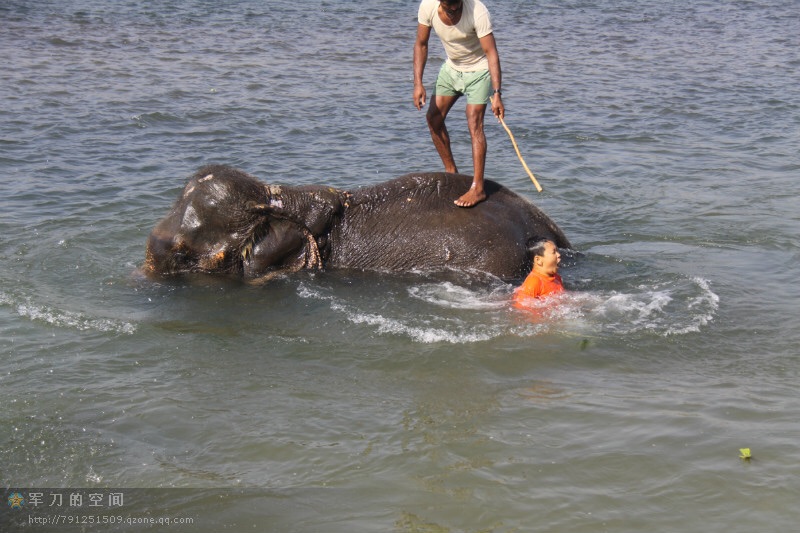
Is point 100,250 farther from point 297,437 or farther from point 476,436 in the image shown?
point 476,436

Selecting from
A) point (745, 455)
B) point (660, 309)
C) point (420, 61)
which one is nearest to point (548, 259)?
point (660, 309)

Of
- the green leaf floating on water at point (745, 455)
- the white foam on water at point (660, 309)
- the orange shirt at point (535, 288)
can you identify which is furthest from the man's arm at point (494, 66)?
the green leaf floating on water at point (745, 455)

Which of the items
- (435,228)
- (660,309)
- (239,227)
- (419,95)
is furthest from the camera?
(419,95)

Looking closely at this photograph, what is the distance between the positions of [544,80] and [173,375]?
35.7 ft

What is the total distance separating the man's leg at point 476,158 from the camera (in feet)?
25.2

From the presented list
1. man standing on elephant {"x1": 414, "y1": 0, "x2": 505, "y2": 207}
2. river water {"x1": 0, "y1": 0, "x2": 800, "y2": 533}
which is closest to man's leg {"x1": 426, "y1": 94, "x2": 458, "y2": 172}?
man standing on elephant {"x1": 414, "y1": 0, "x2": 505, "y2": 207}

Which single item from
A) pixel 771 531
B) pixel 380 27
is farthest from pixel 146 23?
pixel 771 531

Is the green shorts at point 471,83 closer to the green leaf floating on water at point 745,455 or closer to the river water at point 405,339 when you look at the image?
the river water at point 405,339

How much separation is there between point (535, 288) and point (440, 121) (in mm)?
1882

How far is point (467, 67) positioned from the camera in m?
7.95

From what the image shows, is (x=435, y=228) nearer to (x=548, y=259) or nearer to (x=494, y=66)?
(x=548, y=259)

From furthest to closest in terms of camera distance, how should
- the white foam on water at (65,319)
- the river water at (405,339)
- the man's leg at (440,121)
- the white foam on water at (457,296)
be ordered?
the man's leg at (440,121) < the white foam on water at (457,296) < the white foam on water at (65,319) < the river water at (405,339)

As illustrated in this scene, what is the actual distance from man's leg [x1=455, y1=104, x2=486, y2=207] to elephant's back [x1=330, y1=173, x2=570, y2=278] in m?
0.08

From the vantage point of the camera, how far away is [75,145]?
1201cm
